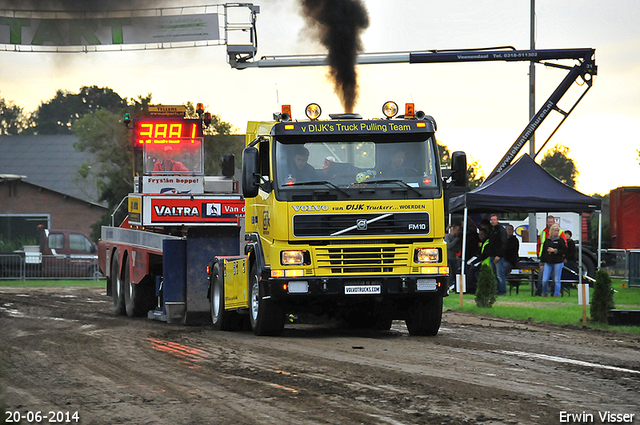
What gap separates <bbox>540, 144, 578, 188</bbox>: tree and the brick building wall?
5466cm

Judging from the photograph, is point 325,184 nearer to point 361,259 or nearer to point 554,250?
point 361,259

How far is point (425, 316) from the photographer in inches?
544

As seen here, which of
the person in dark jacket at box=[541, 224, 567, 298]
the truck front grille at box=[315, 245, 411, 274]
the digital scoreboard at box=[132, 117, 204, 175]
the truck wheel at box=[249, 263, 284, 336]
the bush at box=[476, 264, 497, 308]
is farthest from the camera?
the person in dark jacket at box=[541, 224, 567, 298]

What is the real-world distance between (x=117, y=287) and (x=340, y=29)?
688 cm

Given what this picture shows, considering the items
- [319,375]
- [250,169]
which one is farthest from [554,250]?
[319,375]

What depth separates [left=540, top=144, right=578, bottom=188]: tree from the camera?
329ft

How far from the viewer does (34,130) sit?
340 feet

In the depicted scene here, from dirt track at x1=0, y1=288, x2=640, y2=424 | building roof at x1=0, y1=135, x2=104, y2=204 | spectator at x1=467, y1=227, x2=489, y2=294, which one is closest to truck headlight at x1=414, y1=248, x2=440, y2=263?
dirt track at x1=0, y1=288, x2=640, y2=424

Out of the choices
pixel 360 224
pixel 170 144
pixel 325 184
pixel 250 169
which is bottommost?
pixel 360 224

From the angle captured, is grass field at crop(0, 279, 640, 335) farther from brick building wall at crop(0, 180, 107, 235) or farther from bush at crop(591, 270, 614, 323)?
brick building wall at crop(0, 180, 107, 235)

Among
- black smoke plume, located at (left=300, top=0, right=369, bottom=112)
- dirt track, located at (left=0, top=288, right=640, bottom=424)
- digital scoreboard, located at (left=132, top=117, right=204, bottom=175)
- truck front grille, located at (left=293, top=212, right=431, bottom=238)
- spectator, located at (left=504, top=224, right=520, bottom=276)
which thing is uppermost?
black smoke plume, located at (left=300, top=0, right=369, bottom=112)

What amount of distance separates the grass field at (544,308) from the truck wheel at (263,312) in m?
5.27

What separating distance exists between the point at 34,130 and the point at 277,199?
96.3 m

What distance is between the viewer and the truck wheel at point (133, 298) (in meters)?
17.8
